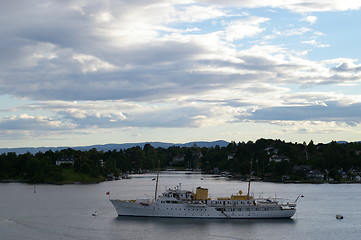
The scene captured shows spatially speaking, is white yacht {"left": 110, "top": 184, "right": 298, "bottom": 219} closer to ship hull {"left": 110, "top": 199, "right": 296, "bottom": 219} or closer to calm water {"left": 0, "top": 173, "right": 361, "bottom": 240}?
ship hull {"left": 110, "top": 199, "right": 296, "bottom": 219}

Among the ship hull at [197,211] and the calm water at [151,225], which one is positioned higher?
the ship hull at [197,211]

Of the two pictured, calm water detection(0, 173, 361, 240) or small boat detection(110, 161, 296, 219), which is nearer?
calm water detection(0, 173, 361, 240)

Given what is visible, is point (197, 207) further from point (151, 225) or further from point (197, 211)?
point (151, 225)

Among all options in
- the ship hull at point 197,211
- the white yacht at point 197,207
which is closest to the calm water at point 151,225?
the ship hull at point 197,211

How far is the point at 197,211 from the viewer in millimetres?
88188

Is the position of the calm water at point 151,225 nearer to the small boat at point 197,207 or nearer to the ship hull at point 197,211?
the ship hull at point 197,211

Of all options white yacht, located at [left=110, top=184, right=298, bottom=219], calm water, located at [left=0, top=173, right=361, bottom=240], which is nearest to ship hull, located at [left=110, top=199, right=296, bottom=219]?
white yacht, located at [left=110, top=184, right=298, bottom=219]

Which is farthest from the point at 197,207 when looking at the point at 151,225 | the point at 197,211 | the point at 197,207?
the point at 151,225

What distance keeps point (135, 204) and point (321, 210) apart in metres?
37.7

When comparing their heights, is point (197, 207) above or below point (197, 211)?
above

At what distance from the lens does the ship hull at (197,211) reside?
88.1 metres

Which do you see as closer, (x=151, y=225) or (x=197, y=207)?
(x=151, y=225)

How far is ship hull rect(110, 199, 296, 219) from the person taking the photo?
88.1 metres

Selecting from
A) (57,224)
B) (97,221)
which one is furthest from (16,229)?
(97,221)
